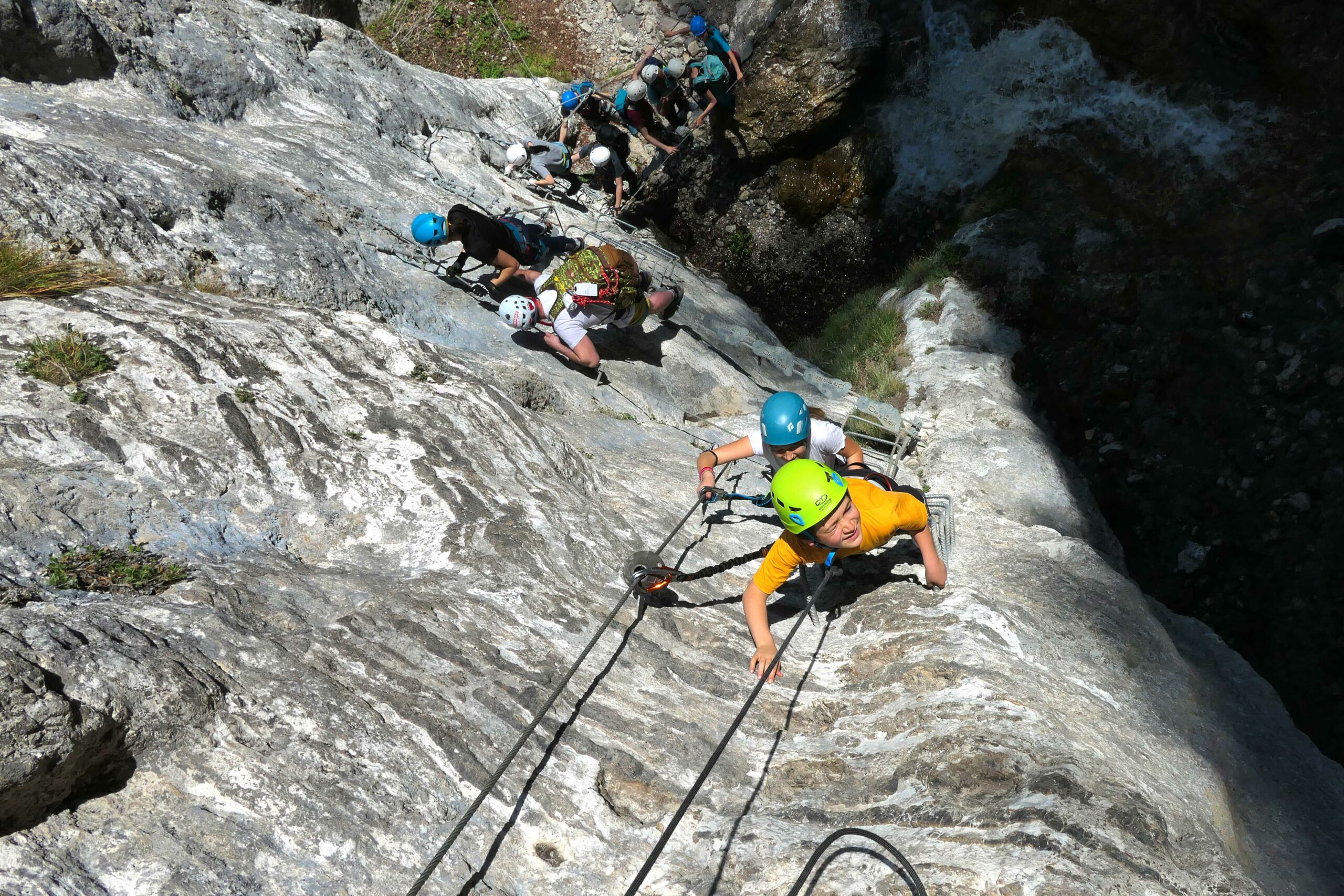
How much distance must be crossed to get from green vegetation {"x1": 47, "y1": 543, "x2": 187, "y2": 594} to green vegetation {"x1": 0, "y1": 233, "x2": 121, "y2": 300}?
240 cm

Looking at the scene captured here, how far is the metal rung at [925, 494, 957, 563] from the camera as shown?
19.7ft

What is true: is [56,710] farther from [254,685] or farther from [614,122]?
[614,122]

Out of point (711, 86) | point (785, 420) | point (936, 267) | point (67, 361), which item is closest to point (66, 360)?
point (67, 361)

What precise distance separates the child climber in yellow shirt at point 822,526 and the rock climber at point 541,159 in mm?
9233

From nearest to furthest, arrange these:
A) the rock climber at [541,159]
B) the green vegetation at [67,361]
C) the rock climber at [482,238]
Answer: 1. the green vegetation at [67,361]
2. the rock climber at [482,238]
3. the rock climber at [541,159]

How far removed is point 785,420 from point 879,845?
9.26 ft

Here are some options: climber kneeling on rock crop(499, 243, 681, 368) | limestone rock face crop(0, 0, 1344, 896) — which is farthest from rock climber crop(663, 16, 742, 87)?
limestone rock face crop(0, 0, 1344, 896)

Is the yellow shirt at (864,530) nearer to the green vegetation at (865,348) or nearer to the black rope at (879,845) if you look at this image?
the black rope at (879,845)

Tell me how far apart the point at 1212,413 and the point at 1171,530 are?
1621 millimetres

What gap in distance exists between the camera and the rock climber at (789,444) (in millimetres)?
5531

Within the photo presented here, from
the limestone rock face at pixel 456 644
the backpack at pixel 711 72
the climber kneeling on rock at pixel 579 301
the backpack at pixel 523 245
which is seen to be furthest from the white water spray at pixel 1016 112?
the climber kneeling on rock at pixel 579 301

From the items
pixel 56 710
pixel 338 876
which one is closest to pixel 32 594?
pixel 56 710

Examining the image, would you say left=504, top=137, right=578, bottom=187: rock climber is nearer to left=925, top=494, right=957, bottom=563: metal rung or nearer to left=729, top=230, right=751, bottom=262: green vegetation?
left=729, top=230, right=751, bottom=262: green vegetation

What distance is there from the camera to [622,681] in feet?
14.6
